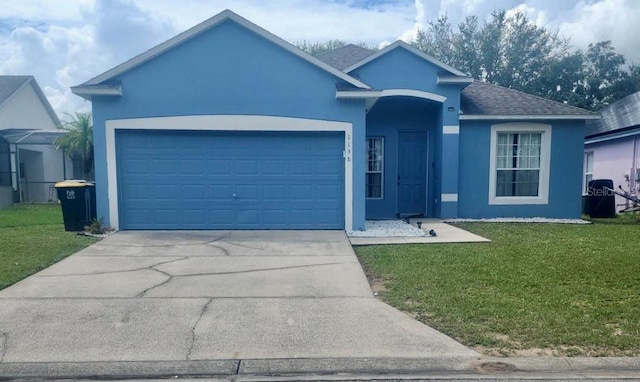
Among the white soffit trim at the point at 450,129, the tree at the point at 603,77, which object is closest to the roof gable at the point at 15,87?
the white soffit trim at the point at 450,129

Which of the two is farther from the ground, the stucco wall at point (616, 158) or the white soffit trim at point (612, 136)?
the white soffit trim at point (612, 136)

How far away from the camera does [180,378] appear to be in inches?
144

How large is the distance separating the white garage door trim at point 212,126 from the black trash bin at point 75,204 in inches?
33.3

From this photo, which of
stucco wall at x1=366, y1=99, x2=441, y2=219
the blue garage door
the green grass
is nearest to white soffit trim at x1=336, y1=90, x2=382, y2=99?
the blue garage door

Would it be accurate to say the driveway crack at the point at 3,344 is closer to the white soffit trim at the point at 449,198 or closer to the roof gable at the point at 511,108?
the white soffit trim at the point at 449,198

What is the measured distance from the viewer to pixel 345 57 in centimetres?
1467

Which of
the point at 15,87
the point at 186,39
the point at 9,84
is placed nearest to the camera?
the point at 186,39

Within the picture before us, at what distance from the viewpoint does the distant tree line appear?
29.7m

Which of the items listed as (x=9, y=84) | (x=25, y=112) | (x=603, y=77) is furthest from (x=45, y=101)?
(x=603, y=77)

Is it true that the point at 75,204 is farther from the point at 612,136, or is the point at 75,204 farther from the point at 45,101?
the point at 45,101

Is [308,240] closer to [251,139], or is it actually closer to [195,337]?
[251,139]

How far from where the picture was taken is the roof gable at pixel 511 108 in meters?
12.8

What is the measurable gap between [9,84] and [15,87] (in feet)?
2.34

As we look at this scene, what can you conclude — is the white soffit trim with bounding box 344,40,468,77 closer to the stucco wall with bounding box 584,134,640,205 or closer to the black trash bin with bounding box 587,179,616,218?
the black trash bin with bounding box 587,179,616,218
